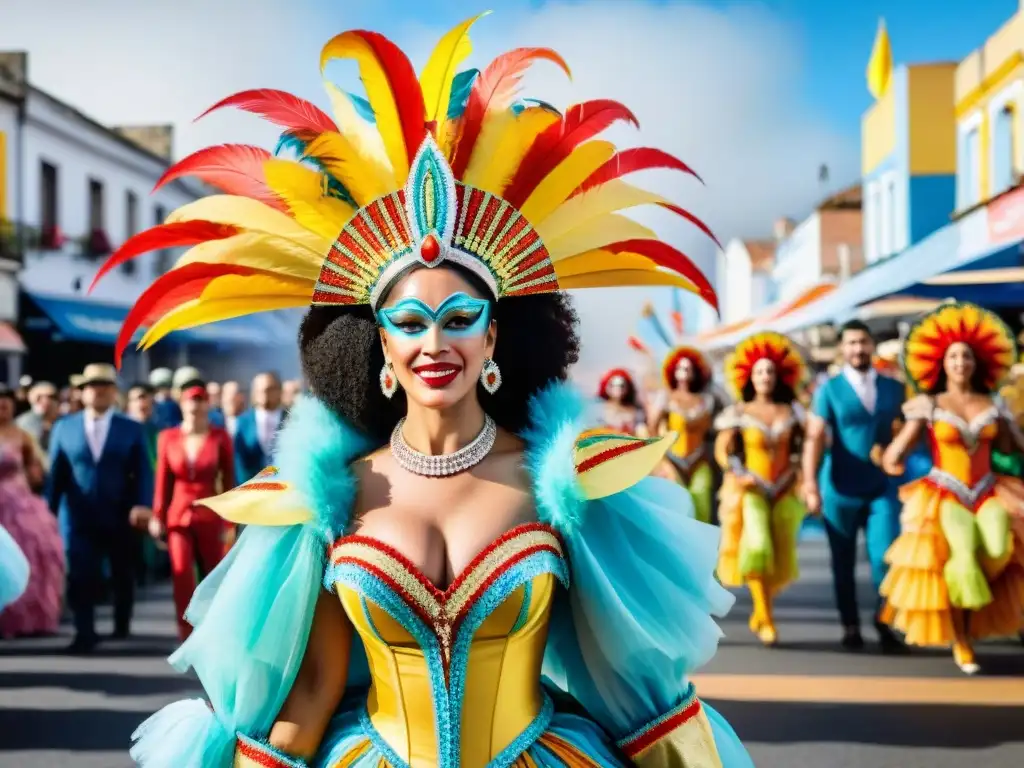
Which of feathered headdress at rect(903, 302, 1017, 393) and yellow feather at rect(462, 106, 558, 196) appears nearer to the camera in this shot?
yellow feather at rect(462, 106, 558, 196)

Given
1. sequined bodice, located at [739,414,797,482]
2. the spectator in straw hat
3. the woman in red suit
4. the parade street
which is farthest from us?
the spectator in straw hat

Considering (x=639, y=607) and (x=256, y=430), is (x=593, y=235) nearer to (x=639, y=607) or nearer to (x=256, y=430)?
(x=639, y=607)

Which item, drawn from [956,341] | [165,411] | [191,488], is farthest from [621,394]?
[956,341]

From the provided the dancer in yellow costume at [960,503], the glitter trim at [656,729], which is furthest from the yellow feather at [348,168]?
the dancer in yellow costume at [960,503]

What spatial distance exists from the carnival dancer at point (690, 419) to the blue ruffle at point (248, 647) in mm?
7977

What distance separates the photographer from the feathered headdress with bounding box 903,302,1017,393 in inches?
328

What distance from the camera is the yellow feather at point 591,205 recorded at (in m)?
3.18

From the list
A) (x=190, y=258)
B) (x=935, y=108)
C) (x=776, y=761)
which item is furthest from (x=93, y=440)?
(x=935, y=108)

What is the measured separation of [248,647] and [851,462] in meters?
7.02

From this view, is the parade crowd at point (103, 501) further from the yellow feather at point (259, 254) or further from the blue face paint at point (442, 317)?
the blue face paint at point (442, 317)

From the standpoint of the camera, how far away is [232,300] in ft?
10.4

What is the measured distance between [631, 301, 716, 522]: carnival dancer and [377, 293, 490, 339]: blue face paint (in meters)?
7.92

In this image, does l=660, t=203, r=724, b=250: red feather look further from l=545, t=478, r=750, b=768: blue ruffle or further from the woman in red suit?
the woman in red suit

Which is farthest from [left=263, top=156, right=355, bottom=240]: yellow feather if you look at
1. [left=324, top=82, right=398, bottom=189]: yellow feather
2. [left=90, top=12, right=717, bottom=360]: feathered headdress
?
[left=324, top=82, right=398, bottom=189]: yellow feather
